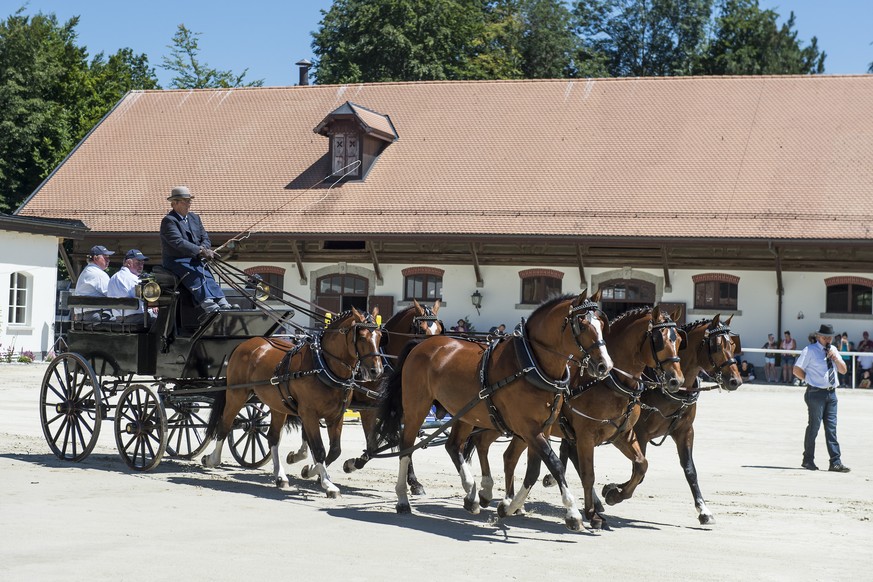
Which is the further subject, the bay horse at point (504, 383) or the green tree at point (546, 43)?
the green tree at point (546, 43)

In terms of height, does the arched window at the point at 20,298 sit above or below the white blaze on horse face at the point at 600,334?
above

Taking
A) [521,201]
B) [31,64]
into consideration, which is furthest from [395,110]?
[31,64]

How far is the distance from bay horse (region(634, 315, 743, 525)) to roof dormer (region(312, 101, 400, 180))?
22240 millimetres

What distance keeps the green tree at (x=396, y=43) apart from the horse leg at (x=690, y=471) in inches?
1448

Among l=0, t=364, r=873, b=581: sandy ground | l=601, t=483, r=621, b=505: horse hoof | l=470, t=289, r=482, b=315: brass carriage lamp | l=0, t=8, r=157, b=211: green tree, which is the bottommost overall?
l=0, t=364, r=873, b=581: sandy ground

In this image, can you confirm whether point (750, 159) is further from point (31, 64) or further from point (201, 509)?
point (31, 64)

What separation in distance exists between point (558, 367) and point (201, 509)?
3180 mm

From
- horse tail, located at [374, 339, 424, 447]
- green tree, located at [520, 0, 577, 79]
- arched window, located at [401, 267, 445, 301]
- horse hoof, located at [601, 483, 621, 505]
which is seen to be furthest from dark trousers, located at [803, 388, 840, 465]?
green tree, located at [520, 0, 577, 79]

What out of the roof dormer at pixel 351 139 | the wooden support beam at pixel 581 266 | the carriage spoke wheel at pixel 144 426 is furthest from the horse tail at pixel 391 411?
the roof dormer at pixel 351 139

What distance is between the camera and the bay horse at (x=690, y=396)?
10.2m

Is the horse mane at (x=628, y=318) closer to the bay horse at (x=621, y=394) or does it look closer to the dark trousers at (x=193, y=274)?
the bay horse at (x=621, y=394)

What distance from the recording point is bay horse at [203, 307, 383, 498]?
1119cm

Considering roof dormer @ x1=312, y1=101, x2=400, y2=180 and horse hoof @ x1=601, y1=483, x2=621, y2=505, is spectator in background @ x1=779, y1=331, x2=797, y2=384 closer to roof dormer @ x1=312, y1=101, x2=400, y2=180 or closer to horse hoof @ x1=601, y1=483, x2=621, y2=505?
roof dormer @ x1=312, y1=101, x2=400, y2=180

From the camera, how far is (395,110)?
35.9m
